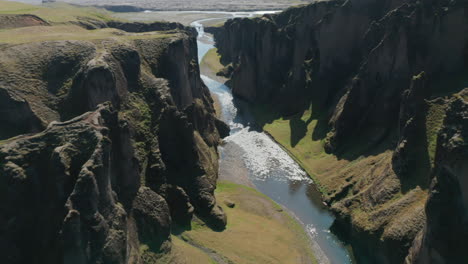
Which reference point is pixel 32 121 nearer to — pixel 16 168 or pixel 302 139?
pixel 16 168

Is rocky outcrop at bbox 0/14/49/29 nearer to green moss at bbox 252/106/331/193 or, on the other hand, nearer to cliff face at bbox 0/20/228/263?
cliff face at bbox 0/20/228/263

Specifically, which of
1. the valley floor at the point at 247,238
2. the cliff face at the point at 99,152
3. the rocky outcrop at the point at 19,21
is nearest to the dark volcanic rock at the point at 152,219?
the cliff face at the point at 99,152

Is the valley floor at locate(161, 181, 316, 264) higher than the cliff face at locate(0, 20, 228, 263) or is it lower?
lower

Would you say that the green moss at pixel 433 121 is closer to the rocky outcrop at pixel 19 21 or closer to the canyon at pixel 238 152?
the canyon at pixel 238 152

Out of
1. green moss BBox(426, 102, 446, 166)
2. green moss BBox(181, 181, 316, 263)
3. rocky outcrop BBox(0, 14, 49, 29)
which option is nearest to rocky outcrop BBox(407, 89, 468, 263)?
green moss BBox(426, 102, 446, 166)

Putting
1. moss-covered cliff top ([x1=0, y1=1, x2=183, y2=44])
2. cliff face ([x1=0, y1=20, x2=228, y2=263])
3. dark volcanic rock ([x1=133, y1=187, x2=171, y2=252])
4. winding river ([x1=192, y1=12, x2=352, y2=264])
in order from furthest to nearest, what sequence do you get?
moss-covered cliff top ([x1=0, y1=1, x2=183, y2=44]), winding river ([x1=192, y1=12, x2=352, y2=264]), dark volcanic rock ([x1=133, y1=187, x2=171, y2=252]), cliff face ([x1=0, y1=20, x2=228, y2=263])

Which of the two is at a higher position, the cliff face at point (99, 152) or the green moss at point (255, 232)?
the cliff face at point (99, 152)
